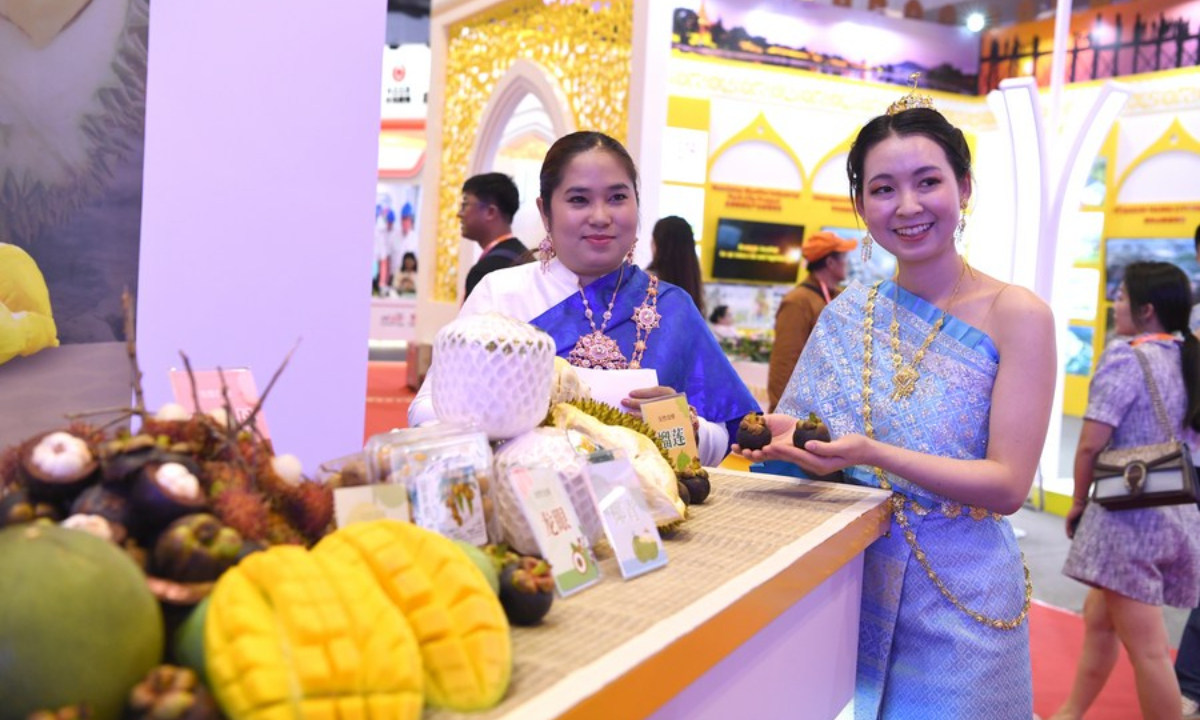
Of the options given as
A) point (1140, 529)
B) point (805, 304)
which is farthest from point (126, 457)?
point (805, 304)

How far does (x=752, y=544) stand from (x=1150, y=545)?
248 centimetres

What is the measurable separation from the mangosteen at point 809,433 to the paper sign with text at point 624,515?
0.52 metres

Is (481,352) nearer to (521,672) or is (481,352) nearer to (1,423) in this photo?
(521,672)

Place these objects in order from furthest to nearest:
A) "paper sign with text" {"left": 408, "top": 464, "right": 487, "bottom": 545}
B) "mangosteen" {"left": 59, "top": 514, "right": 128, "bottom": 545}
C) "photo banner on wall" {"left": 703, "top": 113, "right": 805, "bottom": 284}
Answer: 1. "photo banner on wall" {"left": 703, "top": 113, "right": 805, "bottom": 284}
2. "paper sign with text" {"left": 408, "top": 464, "right": 487, "bottom": 545}
3. "mangosteen" {"left": 59, "top": 514, "right": 128, "bottom": 545}

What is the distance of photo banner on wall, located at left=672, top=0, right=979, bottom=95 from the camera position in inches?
416

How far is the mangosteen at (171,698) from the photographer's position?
2.08 ft

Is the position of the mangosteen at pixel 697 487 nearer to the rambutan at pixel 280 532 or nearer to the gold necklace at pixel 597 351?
the gold necklace at pixel 597 351

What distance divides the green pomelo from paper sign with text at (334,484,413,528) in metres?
0.07

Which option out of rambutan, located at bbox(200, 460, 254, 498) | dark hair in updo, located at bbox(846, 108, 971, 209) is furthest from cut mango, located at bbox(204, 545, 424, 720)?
dark hair in updo, located at bbox(846, 108, 971, 209)

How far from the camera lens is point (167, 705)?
63 centimetres

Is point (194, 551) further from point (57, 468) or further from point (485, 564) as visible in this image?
point (485, 564)

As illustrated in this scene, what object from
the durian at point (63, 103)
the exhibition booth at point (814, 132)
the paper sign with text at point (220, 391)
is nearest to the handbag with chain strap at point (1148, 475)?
the paper sign with text at point (220, 391)

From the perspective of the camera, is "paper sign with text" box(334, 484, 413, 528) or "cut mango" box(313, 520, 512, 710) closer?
"cut mango" box(313, 520, 512, 710)

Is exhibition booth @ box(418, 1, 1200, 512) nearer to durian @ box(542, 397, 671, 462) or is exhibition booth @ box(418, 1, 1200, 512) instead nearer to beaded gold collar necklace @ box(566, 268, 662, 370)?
beaded gold collar necklace @ box(566, 268, 662, 370)
